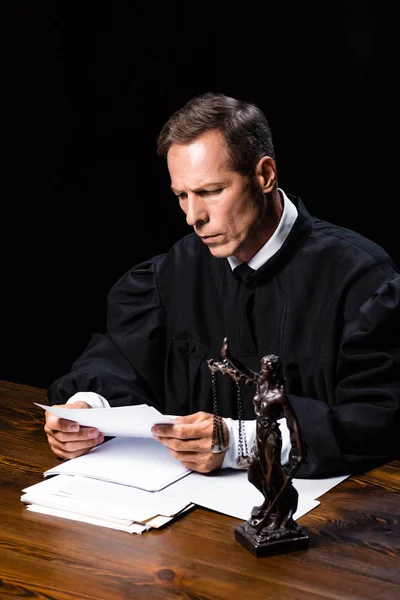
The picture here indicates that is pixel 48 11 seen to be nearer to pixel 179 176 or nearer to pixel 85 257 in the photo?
pixel 85 257

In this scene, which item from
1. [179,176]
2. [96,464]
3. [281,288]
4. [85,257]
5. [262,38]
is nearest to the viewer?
[96,464]

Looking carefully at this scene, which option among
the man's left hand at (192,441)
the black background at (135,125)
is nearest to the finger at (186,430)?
the man's left hand at (192,441)

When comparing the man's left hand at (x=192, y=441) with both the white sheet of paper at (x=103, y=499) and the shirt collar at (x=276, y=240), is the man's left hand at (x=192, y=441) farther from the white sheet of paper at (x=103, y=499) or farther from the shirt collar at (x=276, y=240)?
the shirt collar at (x=276, y=240)

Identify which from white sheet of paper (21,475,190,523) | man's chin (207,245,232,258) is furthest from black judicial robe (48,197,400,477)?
white sheet of paper (21,475,190,523)

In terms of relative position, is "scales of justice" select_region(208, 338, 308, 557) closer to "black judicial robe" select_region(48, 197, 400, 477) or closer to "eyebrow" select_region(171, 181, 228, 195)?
"black judicial robe" select_region(48, 197, 400, 477)

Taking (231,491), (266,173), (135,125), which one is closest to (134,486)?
(231,491)

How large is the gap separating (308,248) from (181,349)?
564 millimetres

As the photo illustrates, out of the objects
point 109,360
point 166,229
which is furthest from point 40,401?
point 166,229

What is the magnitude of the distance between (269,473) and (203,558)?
0.23 meters

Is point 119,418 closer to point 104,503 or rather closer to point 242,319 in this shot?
point 104,503

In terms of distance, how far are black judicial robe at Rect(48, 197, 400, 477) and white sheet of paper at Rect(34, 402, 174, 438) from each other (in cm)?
40

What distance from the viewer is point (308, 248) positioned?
335 cm

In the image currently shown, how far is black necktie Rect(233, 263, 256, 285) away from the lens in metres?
3.37

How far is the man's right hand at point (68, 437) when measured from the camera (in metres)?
2.88
